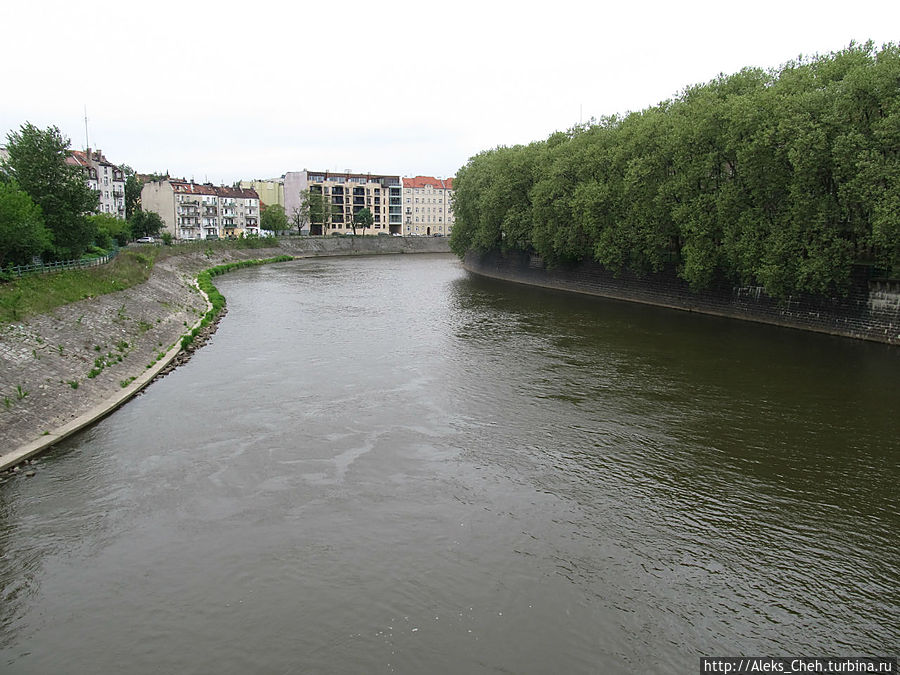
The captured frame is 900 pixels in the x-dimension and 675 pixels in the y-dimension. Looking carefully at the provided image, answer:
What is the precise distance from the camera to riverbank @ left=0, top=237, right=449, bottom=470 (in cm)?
1938

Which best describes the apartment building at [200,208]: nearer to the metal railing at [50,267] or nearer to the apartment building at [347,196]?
the apartment building at [347,196]

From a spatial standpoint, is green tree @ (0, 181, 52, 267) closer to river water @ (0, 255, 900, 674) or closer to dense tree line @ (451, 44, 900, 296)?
river water @ (0, 255, 900, 674)

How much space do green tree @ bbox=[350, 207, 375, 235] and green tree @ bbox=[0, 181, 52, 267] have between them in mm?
109995

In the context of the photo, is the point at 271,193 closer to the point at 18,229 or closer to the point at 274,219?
the point at 274,219

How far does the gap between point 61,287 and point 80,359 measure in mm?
10271

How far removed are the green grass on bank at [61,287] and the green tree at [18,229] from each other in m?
2.75

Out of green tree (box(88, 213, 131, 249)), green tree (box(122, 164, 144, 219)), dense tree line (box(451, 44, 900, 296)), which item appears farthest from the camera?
green tree (box(122, 164, 144, 219))

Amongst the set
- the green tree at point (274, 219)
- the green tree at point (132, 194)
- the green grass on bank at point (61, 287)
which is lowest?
the green grass on bank at point (61, 287)

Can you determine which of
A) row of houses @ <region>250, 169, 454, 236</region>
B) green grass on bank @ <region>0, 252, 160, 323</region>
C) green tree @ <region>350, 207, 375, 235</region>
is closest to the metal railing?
green grass on bank @ <region>0, 252, 160, 323</region>

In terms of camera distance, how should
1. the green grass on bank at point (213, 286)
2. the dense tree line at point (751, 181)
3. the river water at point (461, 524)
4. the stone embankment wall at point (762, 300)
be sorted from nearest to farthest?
the river water at point (461, 524) → the dense tree line at point (751, 181) → the stone embankment wall at point (762, 300) → the green grass on bank at point (213, 286)

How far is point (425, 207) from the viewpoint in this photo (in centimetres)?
16862

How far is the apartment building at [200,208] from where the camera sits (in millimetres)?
122938

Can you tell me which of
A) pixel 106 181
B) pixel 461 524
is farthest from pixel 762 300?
pixel 106 181

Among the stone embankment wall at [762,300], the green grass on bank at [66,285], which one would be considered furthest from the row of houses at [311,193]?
the stone embankment wall at [762,300]
